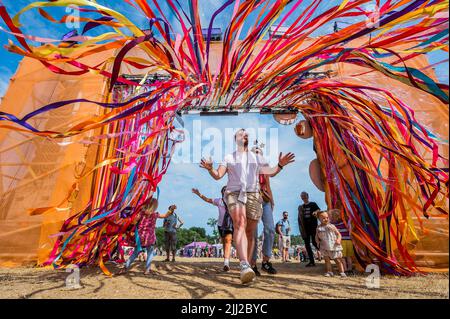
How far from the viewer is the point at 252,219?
98.6 inches

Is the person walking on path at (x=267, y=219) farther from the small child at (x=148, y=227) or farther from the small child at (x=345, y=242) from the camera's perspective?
the small child at (x=148, y=227)

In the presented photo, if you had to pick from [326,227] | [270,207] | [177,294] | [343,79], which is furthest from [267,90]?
[177,294]

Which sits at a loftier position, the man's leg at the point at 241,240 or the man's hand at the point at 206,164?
the man's hand at the point at 206,164

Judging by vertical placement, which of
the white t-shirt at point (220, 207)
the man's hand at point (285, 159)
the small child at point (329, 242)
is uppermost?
the man's hand at point (285, 159)

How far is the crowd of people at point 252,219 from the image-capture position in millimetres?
2268

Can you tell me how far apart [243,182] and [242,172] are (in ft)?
0.32

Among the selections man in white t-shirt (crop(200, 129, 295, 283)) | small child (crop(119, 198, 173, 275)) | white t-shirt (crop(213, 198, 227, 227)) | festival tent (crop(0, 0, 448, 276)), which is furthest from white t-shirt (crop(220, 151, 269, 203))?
white t-shirt (crop(213, 198, 227, 227))

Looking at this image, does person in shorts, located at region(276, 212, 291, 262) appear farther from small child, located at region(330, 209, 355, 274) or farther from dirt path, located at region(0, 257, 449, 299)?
dirt path, located at region(0, 257, 449, 299)

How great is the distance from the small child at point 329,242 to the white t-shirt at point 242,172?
52.4 inches

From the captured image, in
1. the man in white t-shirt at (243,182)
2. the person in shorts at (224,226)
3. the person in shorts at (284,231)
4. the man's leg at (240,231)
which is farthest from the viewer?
the person in shorts at (284,231)

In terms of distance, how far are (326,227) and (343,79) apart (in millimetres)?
1785

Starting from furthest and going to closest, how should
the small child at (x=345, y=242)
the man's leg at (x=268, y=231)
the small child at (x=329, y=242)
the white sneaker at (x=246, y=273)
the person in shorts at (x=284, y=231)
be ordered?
the person in shorts at (x=284, y=231) → the man's leg at (x=268, y=231) → the small child at (x=345, y=242) → the small child at (x=329, y=242) → the white sneaker at (x=246, y=273)

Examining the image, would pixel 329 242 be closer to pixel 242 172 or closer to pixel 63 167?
pixel 242 172

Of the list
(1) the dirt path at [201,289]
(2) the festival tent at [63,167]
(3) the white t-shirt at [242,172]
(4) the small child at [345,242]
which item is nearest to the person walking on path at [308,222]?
(2) the festival tent at [63,167]
